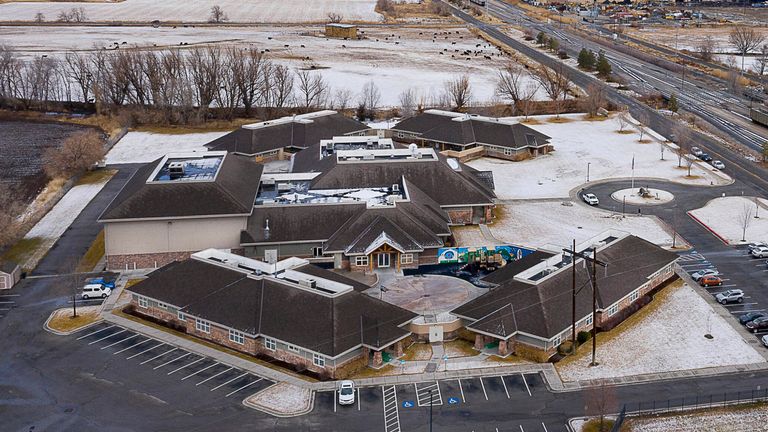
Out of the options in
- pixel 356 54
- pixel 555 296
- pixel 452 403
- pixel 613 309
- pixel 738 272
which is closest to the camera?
pixel 452 403

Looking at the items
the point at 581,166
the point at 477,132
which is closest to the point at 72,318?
the point at 477,132

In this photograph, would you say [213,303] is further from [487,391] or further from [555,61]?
[555,61]

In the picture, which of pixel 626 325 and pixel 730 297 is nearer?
pixel 626 325

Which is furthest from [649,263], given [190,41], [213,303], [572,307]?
[190,41]

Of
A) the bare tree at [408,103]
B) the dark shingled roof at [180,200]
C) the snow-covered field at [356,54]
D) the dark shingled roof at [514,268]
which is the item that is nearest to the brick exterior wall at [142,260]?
the dark shingled roof at [180,200]

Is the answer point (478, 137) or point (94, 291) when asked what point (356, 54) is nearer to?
point (478, 137)

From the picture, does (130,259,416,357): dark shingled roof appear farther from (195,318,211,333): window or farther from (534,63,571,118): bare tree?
(534,63,571,118): bare tree
